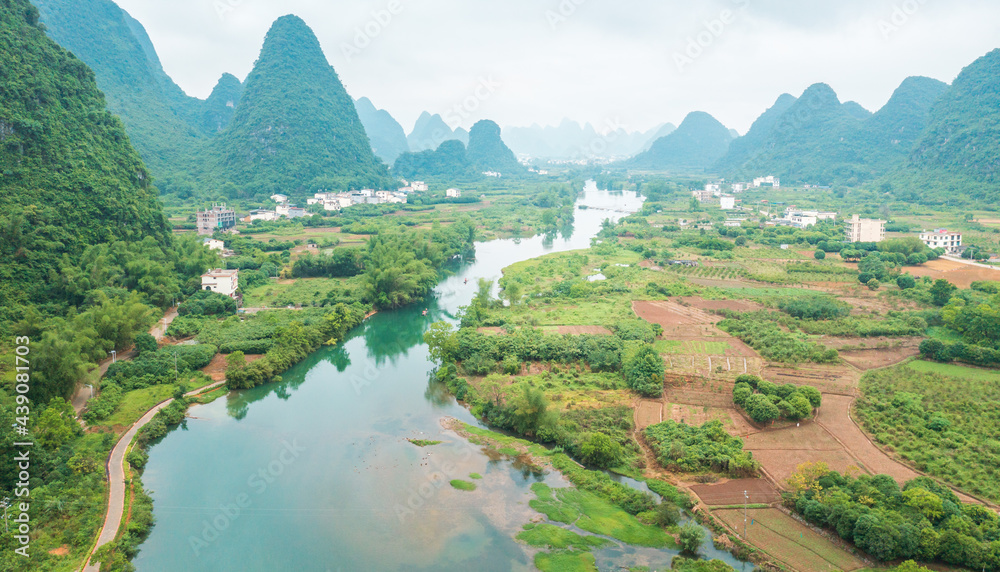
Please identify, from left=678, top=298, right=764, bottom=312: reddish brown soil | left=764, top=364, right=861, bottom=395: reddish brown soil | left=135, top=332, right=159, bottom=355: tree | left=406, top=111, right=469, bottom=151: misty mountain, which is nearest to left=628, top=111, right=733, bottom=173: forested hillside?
left=406, top=111, right=469, bottom=151: misty mountain

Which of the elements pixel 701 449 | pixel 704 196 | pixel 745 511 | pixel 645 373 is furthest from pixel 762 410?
pixel 704 196

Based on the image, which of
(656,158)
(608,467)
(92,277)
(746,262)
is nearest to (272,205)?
(92,277)

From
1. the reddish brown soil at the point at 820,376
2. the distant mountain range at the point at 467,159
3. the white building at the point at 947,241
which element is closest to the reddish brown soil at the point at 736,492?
the reddish brown soil at the point at 820,376

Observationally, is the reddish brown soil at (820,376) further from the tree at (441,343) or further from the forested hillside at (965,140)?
the forested hillside at (965,140)

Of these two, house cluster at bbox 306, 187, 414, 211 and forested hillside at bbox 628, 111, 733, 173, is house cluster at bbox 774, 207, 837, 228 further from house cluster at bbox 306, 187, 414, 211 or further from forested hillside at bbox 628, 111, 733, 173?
forested hillside at bbox 628, 111, 733, 173

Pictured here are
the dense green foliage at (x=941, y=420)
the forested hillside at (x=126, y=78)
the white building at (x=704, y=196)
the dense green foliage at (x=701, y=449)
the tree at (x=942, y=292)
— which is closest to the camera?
the dense green foliage at (x=941, y=420)

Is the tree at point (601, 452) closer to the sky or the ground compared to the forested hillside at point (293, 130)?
closer to the ground
